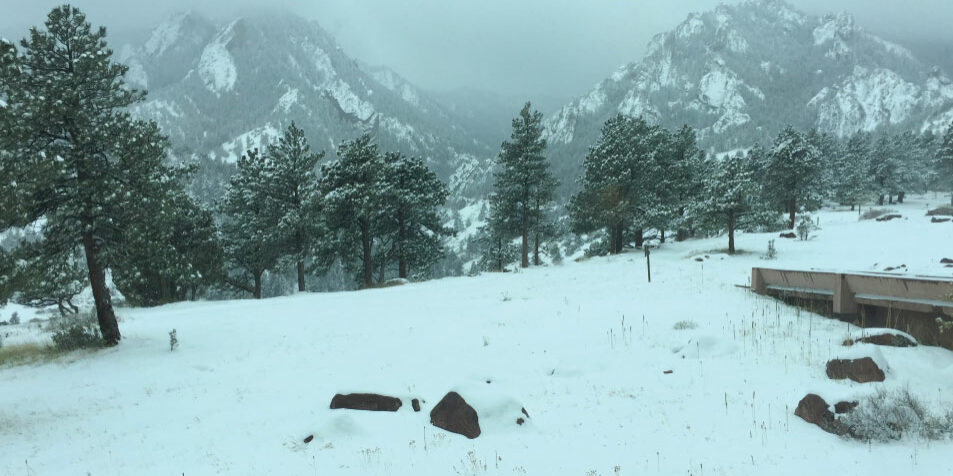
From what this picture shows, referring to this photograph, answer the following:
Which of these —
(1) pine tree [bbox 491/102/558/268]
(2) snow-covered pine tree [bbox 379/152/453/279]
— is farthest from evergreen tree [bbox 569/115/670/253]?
(2) snow-covered pine tree [bbox 379/152/453/279]

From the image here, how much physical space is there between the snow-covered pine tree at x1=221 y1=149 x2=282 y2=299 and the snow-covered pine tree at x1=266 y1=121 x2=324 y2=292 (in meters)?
0.53

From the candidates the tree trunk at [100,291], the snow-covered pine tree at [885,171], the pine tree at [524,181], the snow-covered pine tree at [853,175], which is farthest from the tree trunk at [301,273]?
the snow-covered pine tree at [885,171]

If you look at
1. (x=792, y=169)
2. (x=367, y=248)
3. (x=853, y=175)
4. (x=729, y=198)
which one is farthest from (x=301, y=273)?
(x=853, y=175)

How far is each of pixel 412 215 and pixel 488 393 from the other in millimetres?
28550

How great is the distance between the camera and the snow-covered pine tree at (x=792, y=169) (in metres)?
40.8

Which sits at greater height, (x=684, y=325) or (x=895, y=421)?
(x=684, y=325)

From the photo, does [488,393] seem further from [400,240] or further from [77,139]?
[400,240]

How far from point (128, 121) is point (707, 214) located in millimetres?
31231

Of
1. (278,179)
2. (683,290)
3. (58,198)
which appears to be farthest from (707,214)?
(58,198)

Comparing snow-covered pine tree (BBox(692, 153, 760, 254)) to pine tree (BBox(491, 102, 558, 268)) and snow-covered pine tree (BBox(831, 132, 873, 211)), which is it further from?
snow-covered pine tree (BBox(831, 132, 873, 211))

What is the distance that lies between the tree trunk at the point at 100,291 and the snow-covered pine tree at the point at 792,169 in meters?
50.3

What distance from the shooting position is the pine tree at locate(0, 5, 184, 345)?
37.9 ft

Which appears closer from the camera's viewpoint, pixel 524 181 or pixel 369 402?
pixel 369 402

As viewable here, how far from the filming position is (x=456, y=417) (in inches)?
266
